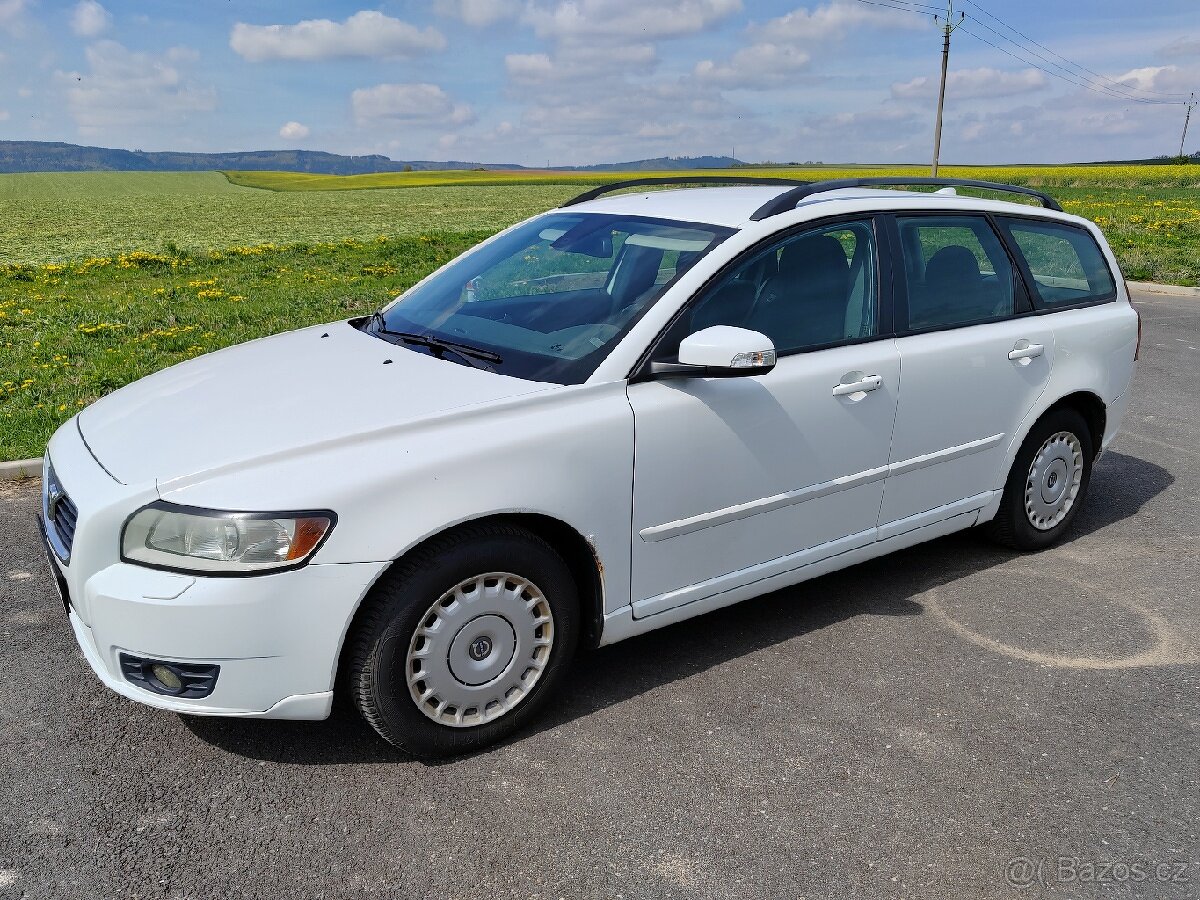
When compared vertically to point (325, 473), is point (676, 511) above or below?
below

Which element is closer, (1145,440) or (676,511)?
(676,511)

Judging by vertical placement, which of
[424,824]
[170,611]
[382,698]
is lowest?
[424,824]

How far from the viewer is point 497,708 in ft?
10.4

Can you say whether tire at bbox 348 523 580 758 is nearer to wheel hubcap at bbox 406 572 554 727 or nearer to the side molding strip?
wheel hubcap at bbox 406 572 554 727

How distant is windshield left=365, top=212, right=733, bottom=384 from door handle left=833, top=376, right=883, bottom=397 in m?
0.69

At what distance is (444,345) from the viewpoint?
3607 mm

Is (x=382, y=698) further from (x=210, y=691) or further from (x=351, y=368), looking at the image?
(x=351, y=368)

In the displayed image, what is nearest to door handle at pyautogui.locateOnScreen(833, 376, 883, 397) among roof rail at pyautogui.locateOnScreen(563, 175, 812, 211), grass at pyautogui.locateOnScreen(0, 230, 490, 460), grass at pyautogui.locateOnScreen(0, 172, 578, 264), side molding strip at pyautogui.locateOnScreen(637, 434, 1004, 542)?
side molding strip at pyautogui.locateOnScreen(637, 434, 1004, 542)

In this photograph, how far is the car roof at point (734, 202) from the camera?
12.5 ft

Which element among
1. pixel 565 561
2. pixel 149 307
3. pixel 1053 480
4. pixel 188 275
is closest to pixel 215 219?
pixel 188 275

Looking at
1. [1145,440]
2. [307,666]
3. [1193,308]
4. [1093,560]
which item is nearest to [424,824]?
[307,666]

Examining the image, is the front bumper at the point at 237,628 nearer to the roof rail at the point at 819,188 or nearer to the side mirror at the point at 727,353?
the side mirror at the point at 727,353

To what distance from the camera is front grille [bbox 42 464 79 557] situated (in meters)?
2.93

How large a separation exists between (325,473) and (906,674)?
220cm
